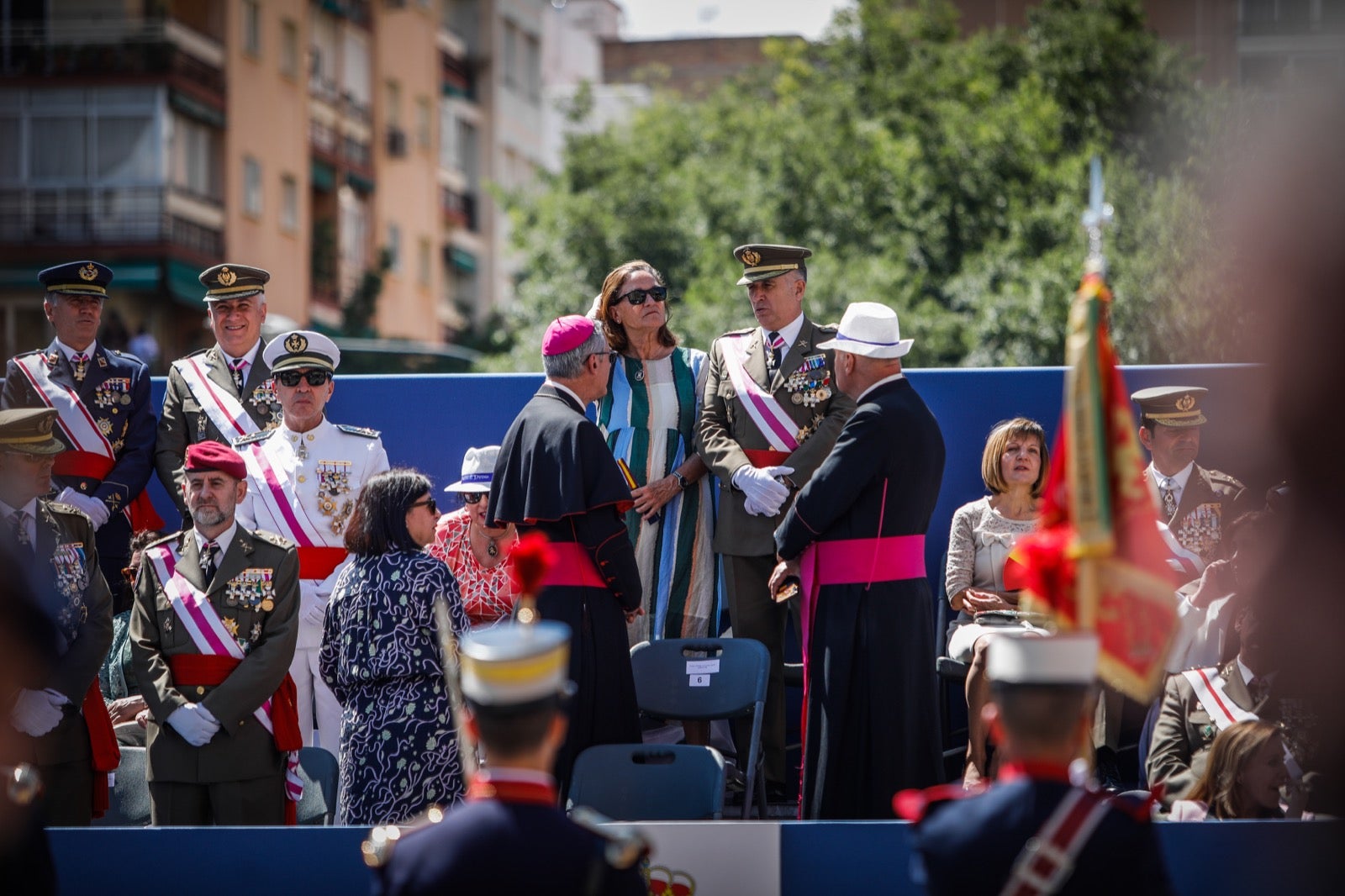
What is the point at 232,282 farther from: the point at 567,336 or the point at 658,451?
the point at 567,336

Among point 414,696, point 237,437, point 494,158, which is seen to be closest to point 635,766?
point 414,696

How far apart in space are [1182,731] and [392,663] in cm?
294

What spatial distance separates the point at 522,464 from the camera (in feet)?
21.8

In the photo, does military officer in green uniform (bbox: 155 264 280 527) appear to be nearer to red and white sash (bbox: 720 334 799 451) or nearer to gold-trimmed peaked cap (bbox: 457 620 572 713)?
red and white sash (bbox: 720 334 799 451)

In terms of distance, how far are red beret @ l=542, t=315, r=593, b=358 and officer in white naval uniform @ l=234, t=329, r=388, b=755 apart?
1506 millimetres

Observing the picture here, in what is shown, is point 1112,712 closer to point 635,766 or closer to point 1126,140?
point 635,766

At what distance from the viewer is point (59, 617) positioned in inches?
269

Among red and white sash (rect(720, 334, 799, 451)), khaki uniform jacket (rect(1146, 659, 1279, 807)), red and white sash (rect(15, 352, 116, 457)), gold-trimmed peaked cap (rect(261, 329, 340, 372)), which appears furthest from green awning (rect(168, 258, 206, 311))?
khaki uniform jacket (rect(1146, 659, 1279, 807))

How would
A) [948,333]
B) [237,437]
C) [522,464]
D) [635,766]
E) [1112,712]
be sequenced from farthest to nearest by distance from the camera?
[948,333] → [237,437] → [1112,712] → [522,464] → [635,766]

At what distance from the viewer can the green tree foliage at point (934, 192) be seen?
21.1 meters

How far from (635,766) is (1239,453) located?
370cm

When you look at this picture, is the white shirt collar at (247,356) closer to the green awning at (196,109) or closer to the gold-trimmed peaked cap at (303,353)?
the gold-trimmed peaked cap at (303,353)

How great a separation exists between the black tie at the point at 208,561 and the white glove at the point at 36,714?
77 cm

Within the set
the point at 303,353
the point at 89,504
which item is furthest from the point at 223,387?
the point at 89,504
